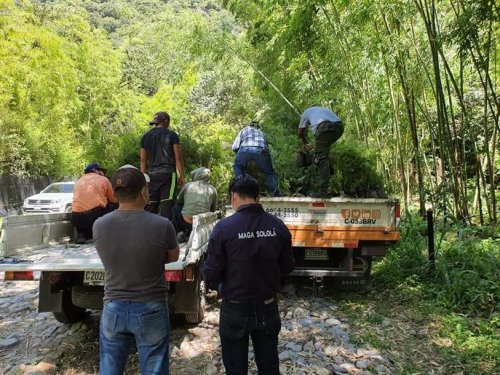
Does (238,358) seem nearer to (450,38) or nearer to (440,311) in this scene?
(440,311)

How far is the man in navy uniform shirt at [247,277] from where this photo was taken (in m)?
2.87

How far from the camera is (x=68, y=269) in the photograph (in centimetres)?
405

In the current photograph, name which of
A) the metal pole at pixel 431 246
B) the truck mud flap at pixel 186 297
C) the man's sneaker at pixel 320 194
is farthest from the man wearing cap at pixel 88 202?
the metal pole at pixel 431 246

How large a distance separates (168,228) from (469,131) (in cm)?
825

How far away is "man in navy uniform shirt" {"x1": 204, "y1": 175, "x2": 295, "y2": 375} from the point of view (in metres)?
2.87

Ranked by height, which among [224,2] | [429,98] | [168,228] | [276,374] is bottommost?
[276,374]

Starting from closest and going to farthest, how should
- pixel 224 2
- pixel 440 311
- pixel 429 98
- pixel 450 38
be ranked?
pixel 440 311
pixel 450 38
pixel 429 98
pixel 224 2

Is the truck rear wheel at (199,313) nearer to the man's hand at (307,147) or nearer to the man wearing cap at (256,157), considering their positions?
the man wearing cap at (256,157)

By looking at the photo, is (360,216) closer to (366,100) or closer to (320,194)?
(320,194)

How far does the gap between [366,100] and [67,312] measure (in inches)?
274

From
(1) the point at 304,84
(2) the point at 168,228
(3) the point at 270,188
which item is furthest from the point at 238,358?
(1) the point at 304,84

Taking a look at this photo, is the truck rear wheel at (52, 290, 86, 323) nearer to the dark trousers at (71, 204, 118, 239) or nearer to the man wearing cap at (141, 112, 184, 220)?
the dark trousers at (71, 204, 118, 239)

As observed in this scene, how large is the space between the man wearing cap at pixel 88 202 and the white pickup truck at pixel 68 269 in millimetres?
412

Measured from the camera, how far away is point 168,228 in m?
2.75
